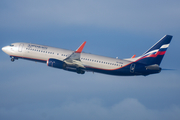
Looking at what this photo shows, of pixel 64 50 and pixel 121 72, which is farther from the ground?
pixel 64 50

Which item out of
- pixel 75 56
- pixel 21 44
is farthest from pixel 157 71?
pixel 21 44

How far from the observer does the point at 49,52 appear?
190ft

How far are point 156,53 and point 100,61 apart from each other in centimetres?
1331

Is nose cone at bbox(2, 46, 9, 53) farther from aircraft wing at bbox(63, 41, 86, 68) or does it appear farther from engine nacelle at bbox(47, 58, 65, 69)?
aircraft wing at bbox(63, 41, 86, 68)

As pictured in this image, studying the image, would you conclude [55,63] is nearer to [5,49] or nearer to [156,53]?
[5,49]

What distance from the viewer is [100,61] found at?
182ft

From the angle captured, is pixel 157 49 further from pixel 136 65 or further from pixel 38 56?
pixel 38 56

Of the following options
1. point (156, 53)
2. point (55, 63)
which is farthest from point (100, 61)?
point (156, 53)

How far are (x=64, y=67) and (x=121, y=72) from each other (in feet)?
44.1

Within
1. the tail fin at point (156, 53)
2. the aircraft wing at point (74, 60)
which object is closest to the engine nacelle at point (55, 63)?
the aircraft wing at point (74, 60)

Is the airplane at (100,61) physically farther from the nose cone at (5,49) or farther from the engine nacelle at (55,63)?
the nose cone at (5,49)

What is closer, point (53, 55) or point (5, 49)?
point (53, 55)

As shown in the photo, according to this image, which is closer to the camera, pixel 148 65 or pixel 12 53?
pixel 148 65

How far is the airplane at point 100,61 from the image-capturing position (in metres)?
54.3
